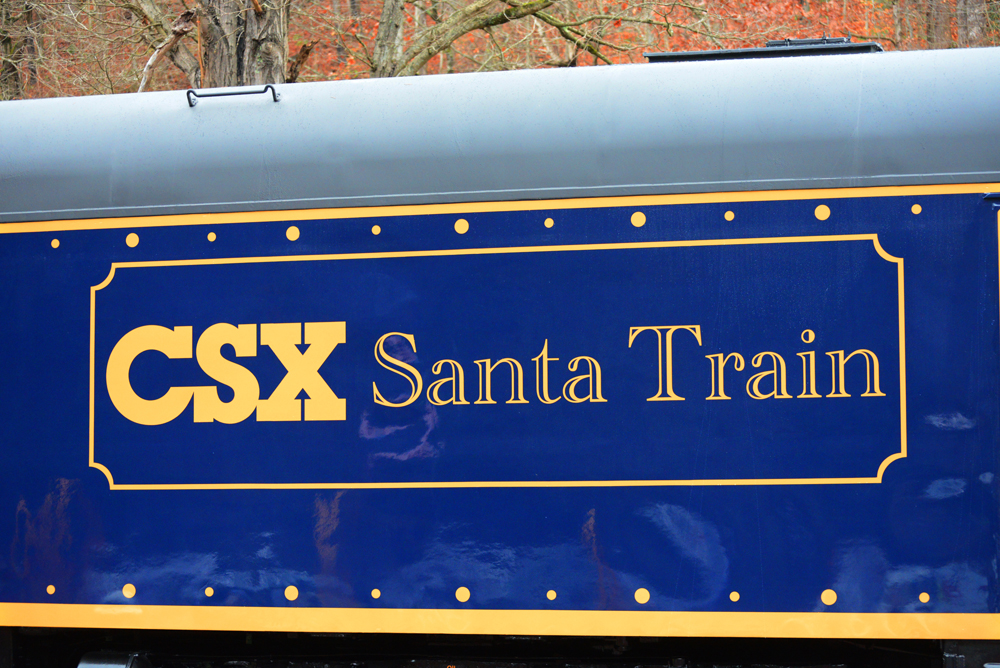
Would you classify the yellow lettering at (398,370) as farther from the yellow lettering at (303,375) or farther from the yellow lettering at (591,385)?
the yellow lettering at (591,385)

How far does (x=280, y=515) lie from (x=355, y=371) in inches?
20.1

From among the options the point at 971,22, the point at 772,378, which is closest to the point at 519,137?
the point at 772,378

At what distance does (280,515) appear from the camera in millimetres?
2572

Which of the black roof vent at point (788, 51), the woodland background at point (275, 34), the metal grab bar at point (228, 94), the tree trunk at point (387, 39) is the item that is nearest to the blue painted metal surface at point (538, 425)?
the metal grab bar at point (228, 94)

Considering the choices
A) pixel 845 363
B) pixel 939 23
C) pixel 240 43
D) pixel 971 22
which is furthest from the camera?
pixel 939 23

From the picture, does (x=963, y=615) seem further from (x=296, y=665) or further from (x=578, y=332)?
(x=296, y=665)

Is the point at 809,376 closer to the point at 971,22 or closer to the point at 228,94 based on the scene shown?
the point at 228,94

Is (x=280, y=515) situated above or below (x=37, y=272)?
below

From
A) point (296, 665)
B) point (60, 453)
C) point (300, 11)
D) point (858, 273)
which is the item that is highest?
point (300, 11)

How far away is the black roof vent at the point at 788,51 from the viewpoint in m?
2.68

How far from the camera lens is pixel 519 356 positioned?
252cm

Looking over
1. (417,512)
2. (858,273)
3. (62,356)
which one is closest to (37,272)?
(62,356)

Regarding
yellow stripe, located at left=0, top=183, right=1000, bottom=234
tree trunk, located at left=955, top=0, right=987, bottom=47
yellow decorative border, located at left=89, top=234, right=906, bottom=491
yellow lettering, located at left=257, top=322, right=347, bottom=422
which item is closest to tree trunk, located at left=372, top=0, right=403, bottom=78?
tree trunk, located at left=955, top=0, right=987, bottom=47

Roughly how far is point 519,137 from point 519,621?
150 cm
